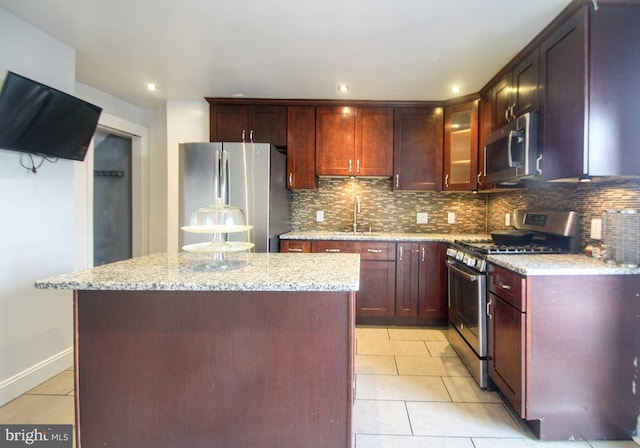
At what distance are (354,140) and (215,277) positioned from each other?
242 centimetres

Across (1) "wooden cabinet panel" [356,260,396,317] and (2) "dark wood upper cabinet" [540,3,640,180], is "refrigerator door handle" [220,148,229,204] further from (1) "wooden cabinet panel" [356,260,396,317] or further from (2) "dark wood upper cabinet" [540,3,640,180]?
(2) "dark wood upper cabinet" [540,3,640,180]

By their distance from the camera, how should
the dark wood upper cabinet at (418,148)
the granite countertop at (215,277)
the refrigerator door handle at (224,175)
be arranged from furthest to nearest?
the dark wood upper cabinet at (418,148) → the refrigerator door handle at (224,175) → the granite countertop at (215,277)

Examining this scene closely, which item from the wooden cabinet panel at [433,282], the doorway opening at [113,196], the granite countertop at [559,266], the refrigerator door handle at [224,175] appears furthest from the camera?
the doorway opening at [113,196]

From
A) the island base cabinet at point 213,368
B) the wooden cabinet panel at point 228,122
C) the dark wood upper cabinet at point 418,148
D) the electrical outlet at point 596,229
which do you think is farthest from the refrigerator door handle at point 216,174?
the electrical outlet at point 596,229

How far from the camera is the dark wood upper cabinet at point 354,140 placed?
3.23 m

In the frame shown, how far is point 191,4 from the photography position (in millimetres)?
1745

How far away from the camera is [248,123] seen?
3.24 m

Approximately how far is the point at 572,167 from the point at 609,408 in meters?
1.25

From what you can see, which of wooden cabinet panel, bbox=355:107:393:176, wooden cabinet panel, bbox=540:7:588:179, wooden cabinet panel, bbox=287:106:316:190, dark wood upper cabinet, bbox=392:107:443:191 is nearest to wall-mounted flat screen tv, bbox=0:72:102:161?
wooden cabinet panel, bbox=287:106:316:190

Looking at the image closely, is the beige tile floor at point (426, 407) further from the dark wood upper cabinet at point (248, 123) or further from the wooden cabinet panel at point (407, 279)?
the dark wood upper cabinet at point (248, 123)

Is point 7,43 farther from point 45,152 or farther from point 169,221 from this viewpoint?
point 169,221

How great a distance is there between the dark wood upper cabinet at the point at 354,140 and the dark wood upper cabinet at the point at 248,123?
0.42 m

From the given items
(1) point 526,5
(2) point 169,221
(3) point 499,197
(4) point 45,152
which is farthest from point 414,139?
(4) point 45,152

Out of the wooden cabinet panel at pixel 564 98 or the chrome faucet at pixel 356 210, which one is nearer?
the wooden cabinet panel at pixel 564 98
